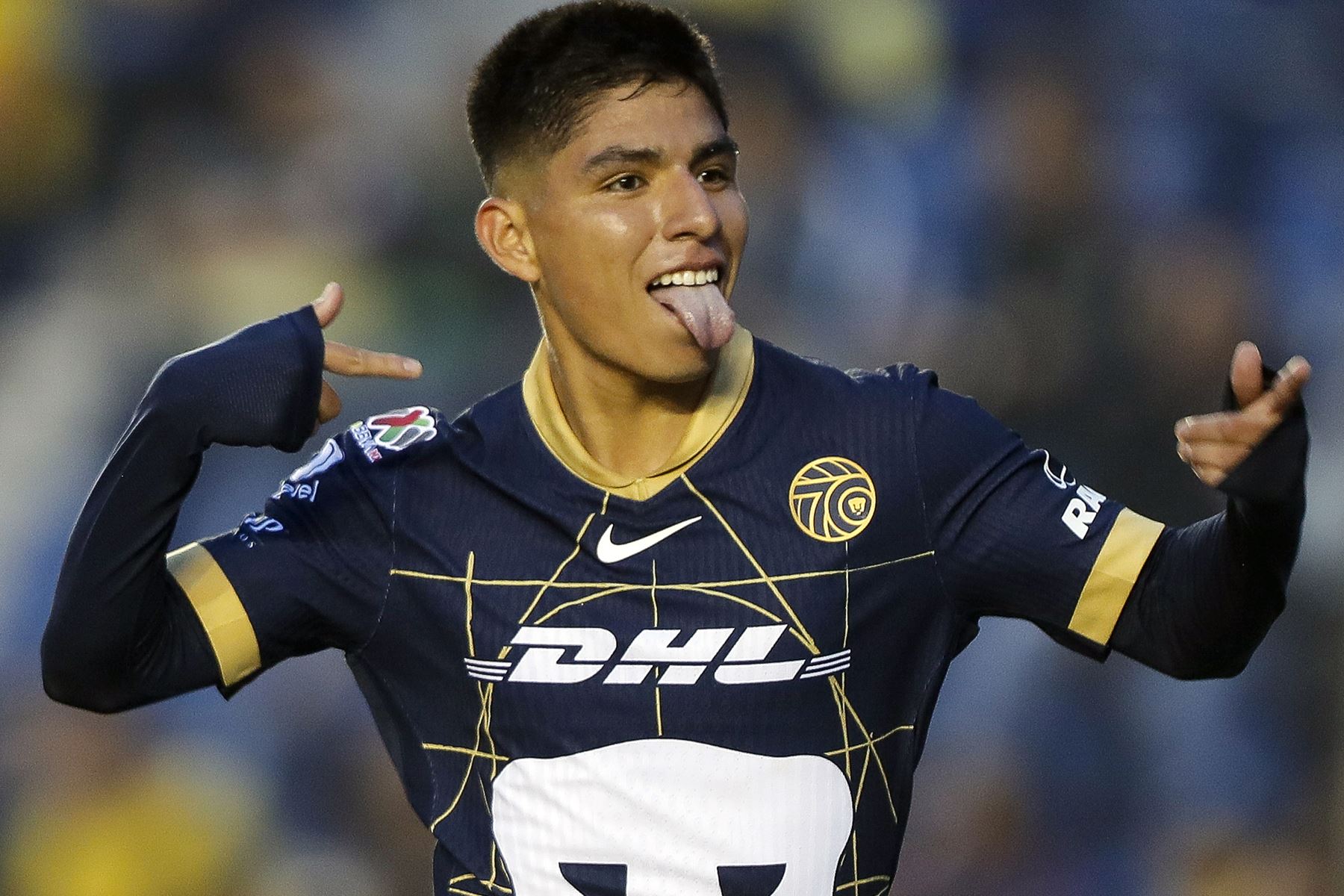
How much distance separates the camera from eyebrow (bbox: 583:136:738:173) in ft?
9.12

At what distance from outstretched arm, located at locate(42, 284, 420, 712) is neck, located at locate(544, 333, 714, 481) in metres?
0.38

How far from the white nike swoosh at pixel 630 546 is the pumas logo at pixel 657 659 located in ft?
0.41

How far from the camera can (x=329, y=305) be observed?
2781 millimetres

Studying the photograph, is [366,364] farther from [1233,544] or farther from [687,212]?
[1233,544]

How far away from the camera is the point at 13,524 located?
212 inches

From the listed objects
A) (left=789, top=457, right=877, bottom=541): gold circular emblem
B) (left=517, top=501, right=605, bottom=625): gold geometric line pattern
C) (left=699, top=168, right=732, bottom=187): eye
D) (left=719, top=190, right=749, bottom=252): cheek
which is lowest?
(left=517, top=501, right=605, bottom=625): gold geometric line pattern

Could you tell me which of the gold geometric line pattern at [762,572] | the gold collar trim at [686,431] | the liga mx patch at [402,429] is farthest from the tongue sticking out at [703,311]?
the liga mx patch at [402,429]

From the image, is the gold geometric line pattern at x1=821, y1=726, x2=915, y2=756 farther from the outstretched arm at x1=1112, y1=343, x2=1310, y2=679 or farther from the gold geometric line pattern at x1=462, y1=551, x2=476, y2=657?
the gold geometric line pattern at x1=462, y1=551, x2=476, y2=657

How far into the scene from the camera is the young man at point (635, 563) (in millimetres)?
2645

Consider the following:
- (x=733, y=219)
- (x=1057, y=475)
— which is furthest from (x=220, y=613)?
(x=1057, y=475)

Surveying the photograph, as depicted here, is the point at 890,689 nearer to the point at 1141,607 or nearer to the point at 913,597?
the point at 913,597

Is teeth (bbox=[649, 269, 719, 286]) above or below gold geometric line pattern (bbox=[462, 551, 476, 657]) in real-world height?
above

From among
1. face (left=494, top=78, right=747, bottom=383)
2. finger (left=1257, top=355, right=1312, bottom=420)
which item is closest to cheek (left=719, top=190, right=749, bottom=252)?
face (left=494, top=78, right=747, bottom=383)

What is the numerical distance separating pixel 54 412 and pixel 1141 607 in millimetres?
3902
